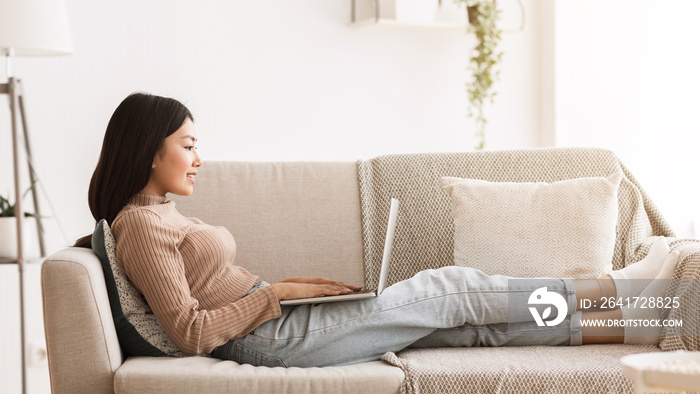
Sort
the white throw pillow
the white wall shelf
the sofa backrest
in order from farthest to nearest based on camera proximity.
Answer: the white wall shelf, the sofa backrest, the white throw pillow

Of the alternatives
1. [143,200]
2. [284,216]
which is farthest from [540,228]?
[143,200]

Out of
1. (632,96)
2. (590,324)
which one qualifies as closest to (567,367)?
(590,324)

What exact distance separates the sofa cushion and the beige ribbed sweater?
21mm

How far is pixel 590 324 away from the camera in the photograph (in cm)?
183

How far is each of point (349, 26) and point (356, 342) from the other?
161 cm

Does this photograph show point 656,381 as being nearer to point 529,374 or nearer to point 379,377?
point 529,374

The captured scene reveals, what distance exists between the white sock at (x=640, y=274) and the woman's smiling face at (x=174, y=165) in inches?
44.2

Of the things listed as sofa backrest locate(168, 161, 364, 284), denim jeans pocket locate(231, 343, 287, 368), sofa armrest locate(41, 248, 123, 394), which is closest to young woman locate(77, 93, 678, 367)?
denim jeans pocket locate(231, 343, 287, 368)

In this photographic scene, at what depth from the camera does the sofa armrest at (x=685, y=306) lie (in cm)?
176

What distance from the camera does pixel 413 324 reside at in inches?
69.0

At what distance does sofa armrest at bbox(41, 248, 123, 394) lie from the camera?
1.55 meters

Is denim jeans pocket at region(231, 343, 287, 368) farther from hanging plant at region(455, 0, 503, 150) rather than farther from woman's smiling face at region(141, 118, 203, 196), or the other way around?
hanging plant at region(455, 0, 503, 150)

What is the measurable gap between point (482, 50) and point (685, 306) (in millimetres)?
1487

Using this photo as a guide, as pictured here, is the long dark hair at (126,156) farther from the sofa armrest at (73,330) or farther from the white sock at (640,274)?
the white sock at (640,274)
